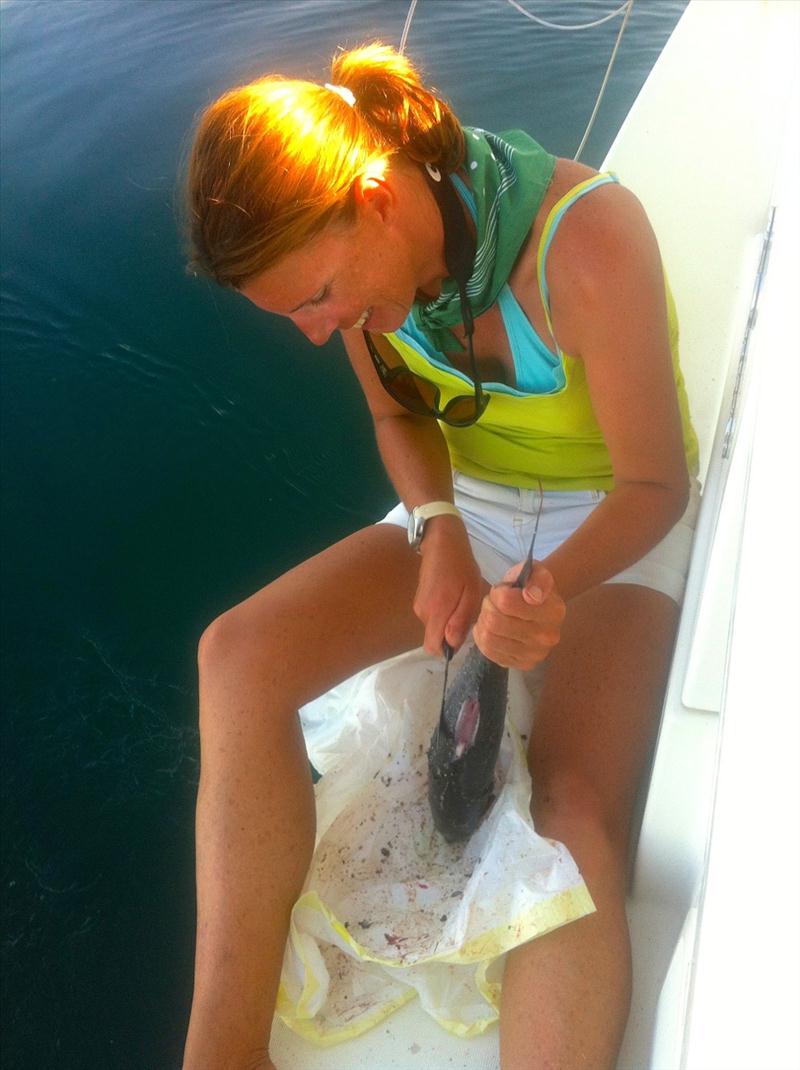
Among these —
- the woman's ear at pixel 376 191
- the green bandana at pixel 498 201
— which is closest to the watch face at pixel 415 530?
the green bandana at pixel 498 201

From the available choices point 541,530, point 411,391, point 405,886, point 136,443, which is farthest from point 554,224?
point 136,443

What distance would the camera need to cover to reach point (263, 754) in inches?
55.6

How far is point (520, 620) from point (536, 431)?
557mm

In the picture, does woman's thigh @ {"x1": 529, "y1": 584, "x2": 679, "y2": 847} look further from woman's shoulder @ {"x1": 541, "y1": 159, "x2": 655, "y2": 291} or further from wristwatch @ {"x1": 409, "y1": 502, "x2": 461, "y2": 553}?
woman's shoulder @ {"x1": 541, "y1": 159, "x2": 655, "y2": 291}

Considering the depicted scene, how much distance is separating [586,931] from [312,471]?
86.4 inches

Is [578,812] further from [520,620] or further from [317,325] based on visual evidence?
[317,325]

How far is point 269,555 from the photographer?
291 centimetres

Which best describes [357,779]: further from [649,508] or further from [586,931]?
[649,508]

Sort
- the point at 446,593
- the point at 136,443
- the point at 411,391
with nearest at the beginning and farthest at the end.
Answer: the point at 446,593, the point at 411,391, the point at 136,443

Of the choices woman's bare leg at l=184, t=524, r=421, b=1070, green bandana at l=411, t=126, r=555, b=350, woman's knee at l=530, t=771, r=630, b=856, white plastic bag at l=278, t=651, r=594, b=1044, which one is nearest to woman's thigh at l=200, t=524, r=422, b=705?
woman's bare leg at l=184, t=524, r=421, b=1070

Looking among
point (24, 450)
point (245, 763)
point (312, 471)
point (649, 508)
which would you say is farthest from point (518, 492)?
point (24, 450)

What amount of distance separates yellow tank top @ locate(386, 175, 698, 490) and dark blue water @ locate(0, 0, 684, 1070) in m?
1.21

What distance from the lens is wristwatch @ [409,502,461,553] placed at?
1.66 metres

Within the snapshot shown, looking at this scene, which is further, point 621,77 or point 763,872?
point 621,77
